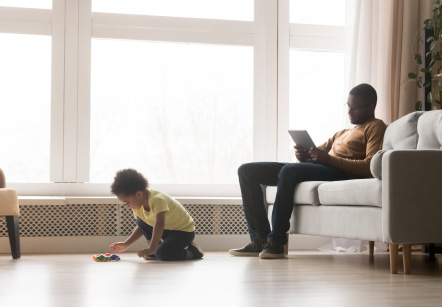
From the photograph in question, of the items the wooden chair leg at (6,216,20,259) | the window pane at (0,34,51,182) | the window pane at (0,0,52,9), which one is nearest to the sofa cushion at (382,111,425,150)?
the wooden chair leg at (6,216,20,259)

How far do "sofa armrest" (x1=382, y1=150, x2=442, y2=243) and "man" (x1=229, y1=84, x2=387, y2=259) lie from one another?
68 cm

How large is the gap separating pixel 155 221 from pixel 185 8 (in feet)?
5.89

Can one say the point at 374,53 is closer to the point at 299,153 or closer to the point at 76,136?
the point at 299,153

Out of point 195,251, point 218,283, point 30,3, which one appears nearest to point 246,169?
point 195,251

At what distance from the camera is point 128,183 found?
11.2ft

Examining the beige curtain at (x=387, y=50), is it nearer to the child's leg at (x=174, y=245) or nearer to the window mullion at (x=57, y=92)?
the child's leg at (x=174, y=245)

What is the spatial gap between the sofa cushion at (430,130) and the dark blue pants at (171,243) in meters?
1.28

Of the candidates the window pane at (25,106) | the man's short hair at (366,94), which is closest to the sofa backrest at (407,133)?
the man's short hair at (366,94)

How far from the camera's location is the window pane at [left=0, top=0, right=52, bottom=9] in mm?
4441

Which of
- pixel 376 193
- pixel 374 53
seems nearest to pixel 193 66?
pixel 374 53

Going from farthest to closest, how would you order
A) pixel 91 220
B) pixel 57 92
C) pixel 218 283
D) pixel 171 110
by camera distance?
pixel 171 110 < pixel 57 92 < pixel 91 220 < pixel 218 283

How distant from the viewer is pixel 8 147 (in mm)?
4422

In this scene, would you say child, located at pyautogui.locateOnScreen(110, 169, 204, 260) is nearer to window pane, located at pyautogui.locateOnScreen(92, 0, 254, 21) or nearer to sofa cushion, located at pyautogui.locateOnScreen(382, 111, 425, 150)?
sofa cushion, located at pyautogui.locateOnScreen(382, 111, 425, 150)

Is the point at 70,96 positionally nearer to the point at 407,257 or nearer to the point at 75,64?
the point at 75,64
